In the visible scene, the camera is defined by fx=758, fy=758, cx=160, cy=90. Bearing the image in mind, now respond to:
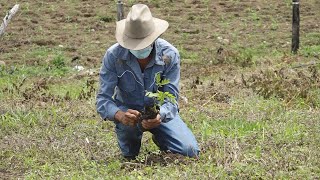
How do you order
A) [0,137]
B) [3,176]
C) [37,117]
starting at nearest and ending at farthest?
[3,176]
[0,137]
[37,117]

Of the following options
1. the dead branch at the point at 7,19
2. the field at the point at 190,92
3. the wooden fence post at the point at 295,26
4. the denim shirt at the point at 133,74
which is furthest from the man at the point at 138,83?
the wooden fence post at the point at 295,26

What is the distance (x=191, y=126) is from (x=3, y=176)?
6.22 feet

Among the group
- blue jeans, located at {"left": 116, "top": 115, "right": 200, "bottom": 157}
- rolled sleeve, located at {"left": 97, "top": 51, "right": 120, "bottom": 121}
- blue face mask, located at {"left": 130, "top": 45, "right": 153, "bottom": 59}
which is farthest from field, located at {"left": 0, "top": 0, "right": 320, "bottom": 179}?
blue face mask, located at {"left": 130, "top": 45, "right": 153, "bottom": 59}

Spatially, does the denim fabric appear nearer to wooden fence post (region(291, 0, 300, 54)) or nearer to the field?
the field

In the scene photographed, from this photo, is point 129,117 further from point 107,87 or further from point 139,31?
point 139,31

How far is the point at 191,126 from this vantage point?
636 centimetres

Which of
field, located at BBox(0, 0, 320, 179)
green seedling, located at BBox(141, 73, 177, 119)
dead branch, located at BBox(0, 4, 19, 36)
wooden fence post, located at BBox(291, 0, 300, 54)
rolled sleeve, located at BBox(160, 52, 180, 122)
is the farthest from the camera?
wooden fence post, located at BBox(291, 0, 300, 54)

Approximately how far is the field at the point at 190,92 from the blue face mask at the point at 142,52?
0.66 metres

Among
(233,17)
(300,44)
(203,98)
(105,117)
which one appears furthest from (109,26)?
(105,117)

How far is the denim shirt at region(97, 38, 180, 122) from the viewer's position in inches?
203

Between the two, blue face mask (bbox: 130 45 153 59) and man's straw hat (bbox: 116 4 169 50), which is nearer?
man's straw hat (bbox: 116 4 169 50)

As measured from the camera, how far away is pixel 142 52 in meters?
5.04

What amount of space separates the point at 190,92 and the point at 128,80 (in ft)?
9.16

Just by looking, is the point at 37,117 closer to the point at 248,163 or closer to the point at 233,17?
the point at 248,163
